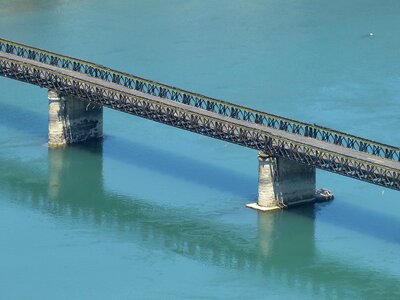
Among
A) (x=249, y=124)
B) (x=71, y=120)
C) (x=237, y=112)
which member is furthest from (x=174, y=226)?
(x=71, y=120)

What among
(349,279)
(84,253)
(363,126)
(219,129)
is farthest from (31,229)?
(363,126)

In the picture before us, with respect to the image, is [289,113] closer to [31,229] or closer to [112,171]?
[112,171]

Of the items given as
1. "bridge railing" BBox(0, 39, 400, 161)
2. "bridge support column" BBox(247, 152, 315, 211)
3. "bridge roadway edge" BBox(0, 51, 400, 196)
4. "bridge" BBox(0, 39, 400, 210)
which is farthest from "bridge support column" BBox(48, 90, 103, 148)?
"bridge support column" BBox(247, 152, 315, 211)

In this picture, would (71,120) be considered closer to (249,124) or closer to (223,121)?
(223,121)

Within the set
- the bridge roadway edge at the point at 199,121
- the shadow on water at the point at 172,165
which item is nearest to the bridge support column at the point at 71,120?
the bridge roadway edge at the point at 199,121

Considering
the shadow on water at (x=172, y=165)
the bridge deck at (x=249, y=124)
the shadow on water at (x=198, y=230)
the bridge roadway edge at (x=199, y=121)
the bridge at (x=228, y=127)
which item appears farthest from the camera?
the shadow on water at (x=172, y=165)

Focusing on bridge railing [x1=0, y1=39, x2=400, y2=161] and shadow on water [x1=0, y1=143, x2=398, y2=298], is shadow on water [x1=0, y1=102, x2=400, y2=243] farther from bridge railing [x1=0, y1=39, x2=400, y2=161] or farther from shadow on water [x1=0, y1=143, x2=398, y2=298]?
bridge railing [x1=0, y1=39, x2=400, y2=161]

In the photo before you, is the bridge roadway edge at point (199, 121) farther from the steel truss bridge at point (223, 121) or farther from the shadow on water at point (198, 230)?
the shadow on water at point (198, 230)
